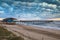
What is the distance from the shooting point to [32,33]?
4703 mm

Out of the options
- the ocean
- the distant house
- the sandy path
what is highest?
the distant house

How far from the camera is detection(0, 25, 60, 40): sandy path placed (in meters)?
4.59

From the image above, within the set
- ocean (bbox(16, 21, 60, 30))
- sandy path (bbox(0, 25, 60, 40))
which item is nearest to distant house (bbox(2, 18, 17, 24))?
sandy path (bbox(0, 25, 60, 40))

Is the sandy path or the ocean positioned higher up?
the ocean

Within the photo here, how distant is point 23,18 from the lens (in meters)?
4.80

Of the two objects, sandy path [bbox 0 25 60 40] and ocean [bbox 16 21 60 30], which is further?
ocean [bbox 16 21 60 30]

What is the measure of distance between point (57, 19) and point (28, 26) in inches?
27.5

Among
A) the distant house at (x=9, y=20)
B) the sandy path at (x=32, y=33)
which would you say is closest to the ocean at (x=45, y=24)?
the sandy path at (x=32, y=33)

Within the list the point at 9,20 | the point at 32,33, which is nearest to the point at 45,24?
the point at 32,33

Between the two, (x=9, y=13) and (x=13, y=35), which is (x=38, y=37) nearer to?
(x=13, y=35)

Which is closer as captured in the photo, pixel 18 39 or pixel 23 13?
pixel 18 39

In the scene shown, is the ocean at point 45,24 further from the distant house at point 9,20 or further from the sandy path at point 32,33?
the distant house at point 9,20

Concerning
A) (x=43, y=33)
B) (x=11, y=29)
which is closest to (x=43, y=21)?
(x=43, y=33)

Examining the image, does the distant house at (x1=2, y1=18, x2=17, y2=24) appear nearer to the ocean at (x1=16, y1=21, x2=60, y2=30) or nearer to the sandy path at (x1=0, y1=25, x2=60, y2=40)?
the sandy path at (x1=0, y1=25, x2=60, y2=40)
